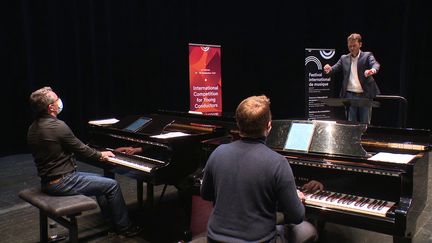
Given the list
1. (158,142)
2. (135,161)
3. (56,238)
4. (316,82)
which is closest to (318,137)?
(158,142)

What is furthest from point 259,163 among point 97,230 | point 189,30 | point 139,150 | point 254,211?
point 189,30

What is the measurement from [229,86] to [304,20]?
2.09 m

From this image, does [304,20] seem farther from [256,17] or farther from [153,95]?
[153,95]

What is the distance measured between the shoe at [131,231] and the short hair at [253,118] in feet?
6.32

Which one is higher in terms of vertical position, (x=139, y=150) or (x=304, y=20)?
(x=304, y=20)

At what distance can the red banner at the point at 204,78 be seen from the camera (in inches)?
276

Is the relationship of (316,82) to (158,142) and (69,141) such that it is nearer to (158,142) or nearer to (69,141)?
(158,142)

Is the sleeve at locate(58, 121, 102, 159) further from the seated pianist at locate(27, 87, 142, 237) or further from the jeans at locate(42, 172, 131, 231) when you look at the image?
the jeans at locate(42, 172, 131, 231)

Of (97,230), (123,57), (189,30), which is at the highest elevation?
(189,30)

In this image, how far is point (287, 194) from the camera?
5.73 ft

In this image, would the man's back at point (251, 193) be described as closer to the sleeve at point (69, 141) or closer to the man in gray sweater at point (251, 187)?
the man in gray sweater at point (251, 187)

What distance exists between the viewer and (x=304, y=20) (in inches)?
337

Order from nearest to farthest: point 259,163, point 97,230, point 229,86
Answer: point 259,163, point 97,230, point 229,86

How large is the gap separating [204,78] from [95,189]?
4.34m
